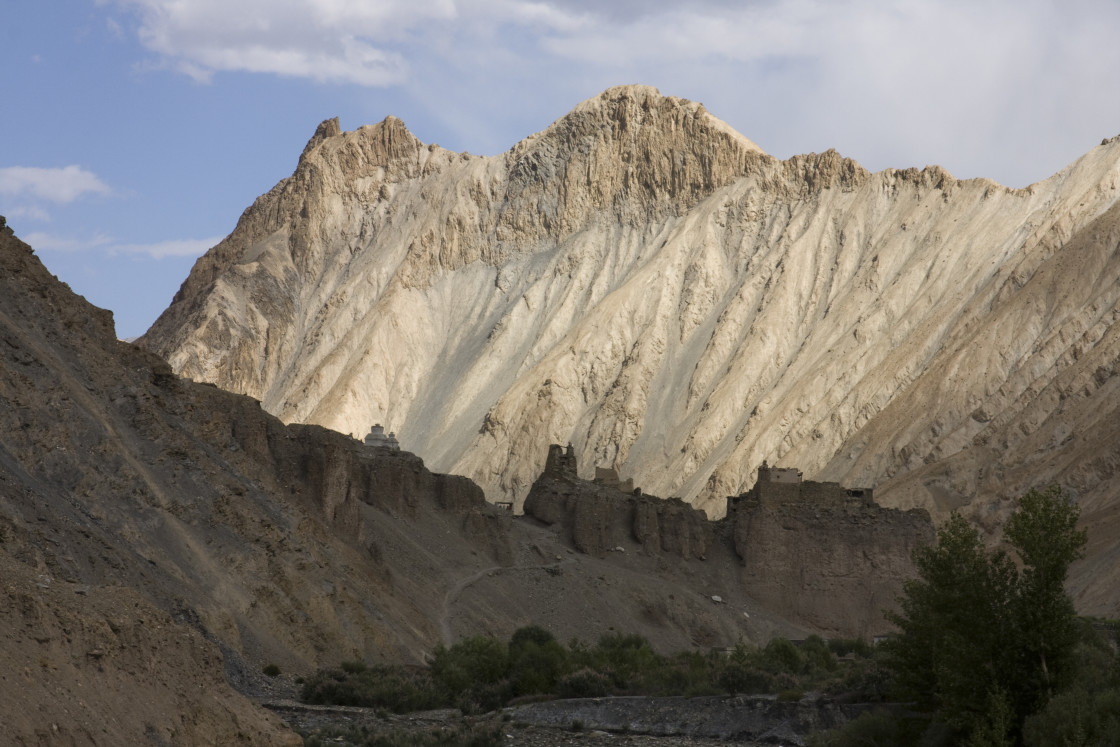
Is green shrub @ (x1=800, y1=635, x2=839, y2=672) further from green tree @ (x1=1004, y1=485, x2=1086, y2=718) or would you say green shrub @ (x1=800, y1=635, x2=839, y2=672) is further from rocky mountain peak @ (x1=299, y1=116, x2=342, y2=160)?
rocky mountain peak @ (x1=299, y1=116, x2=342, y2=160)

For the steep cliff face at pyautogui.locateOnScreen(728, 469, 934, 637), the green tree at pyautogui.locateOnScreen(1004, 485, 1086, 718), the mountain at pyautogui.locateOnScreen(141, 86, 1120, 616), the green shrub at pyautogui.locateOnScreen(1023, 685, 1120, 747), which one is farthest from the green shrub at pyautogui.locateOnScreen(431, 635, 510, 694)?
the mountain at pyautogui.locateOnScreen(141, 86, 1120, 616)

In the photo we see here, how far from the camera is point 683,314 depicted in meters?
124

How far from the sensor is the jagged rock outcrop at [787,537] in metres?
67.4

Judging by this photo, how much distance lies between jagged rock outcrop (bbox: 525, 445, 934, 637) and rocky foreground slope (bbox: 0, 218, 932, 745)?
5.4 inches

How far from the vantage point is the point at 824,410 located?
107062 millimetres

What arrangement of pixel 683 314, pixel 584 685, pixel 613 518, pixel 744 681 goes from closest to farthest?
pixel 744 681 < pixel 584 685 < pixel 613 518 < pixel 683 314

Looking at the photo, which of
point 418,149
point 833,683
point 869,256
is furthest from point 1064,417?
point 418,149

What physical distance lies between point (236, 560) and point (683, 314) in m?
84.3

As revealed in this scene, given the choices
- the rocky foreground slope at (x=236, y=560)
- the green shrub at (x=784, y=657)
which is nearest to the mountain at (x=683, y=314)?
the rocky foreground slope at (x=236, y=560)

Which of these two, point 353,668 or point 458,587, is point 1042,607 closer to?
point 353,668

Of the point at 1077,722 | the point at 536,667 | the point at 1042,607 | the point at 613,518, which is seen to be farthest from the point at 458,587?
the point at 1077,722

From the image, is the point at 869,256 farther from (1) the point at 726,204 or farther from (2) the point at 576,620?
(2) the point at 576,620

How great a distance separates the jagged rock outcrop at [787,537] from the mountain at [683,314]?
1188cm

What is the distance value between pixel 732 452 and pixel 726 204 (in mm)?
30930
